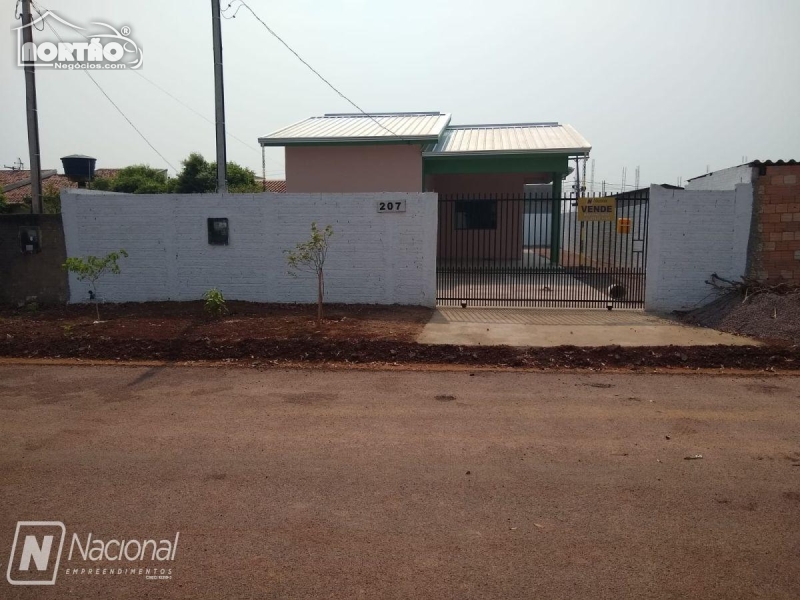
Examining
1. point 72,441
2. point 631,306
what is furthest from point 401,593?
point 631,306

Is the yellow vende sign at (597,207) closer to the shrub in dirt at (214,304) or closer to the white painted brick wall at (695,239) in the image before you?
the white painted brick wall at (695,239)

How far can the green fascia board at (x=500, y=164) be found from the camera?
Result: 57.4 feet

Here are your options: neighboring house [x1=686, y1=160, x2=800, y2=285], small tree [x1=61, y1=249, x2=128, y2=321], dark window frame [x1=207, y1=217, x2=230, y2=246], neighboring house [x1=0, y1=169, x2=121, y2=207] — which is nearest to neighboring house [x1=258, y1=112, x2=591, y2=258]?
dark window frame [x1=207, y1=217, x2=230, y2=246]

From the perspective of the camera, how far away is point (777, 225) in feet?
35.3

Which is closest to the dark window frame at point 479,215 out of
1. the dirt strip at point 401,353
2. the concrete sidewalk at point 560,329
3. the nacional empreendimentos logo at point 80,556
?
the concrete sidewalk at point 560,329

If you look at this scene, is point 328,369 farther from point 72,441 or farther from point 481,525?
point 481,525

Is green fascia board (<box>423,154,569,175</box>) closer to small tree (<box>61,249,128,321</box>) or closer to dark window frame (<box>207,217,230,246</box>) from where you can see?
dark window frame (<box>207,217,230,246</box>)

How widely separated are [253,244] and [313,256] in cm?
130

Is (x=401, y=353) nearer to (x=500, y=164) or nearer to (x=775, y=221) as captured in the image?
(x=775, y=221)

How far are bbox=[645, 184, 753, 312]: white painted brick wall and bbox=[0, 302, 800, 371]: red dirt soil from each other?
3039 mm

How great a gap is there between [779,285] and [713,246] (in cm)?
127

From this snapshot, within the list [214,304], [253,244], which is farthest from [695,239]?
[214,304]

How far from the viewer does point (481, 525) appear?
3654 mm

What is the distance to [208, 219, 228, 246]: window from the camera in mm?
11820
